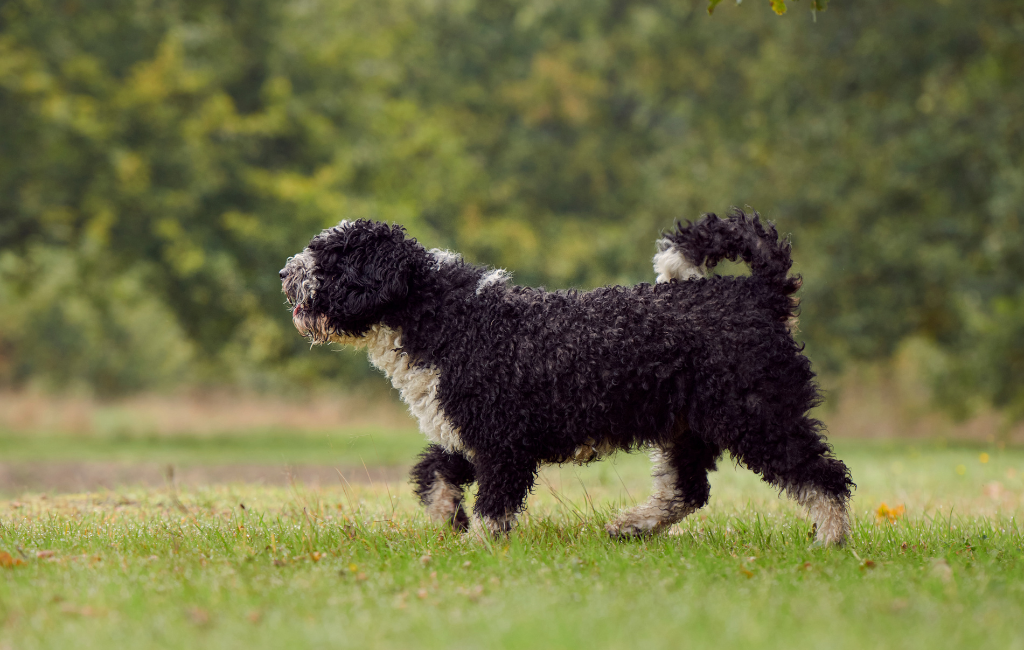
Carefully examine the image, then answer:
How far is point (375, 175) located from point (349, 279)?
16554mm

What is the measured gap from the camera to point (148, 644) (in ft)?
11.5

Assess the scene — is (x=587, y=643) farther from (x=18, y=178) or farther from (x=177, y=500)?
(x=18, y=178)

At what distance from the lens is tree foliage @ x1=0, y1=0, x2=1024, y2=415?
18.4 metres

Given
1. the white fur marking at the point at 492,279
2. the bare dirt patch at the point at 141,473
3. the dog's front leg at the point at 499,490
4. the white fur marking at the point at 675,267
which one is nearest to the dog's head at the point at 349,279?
the white fur marking at the point at 492,279

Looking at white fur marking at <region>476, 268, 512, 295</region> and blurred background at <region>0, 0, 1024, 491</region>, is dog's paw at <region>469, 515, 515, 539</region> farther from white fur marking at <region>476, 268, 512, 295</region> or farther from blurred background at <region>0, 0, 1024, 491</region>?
blurred background at <region>0, 0, 1024, 491</region>

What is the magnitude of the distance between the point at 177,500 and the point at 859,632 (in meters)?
5.40

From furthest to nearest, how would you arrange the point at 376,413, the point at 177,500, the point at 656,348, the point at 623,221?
1. the point at 623,221
2. the point at 376,413
3. the point at 177,500
4. the point at 656,348

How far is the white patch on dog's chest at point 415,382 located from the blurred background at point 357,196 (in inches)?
358

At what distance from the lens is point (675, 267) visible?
5918 mm

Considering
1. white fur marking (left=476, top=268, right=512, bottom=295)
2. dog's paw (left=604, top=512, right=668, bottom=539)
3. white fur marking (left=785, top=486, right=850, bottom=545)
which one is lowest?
dog's paw (left=604, top=512, right=668, bottom=539)

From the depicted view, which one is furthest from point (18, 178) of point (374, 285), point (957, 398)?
point (957, 398)

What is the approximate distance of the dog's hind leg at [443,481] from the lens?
236 inches

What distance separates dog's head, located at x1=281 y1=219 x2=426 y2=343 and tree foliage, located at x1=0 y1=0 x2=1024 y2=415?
13.3 metres

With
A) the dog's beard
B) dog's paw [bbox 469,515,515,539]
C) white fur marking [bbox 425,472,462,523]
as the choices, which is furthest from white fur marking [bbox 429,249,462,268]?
dog's paw [bbox 469,515,515,539]
